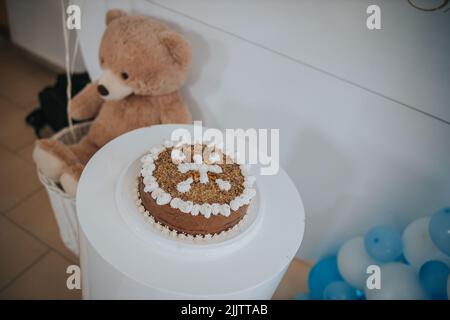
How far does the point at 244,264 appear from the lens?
0.93m

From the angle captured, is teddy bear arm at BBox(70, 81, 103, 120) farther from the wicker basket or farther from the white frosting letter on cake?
the white frosting letter on cake

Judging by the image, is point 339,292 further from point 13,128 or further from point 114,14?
point 13,128

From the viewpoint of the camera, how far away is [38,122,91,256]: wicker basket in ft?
4.20

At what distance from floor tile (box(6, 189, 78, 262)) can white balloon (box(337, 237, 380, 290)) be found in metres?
0.98

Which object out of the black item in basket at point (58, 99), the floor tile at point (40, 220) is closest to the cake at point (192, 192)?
the floor tile at point (40, 220)

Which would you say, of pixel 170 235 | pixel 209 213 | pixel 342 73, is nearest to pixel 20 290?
pixel 170 235

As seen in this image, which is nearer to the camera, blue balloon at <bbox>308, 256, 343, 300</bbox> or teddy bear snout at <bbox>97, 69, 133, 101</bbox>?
teddy bear snout at <bbox>97, 69, 133, 101</bbox>

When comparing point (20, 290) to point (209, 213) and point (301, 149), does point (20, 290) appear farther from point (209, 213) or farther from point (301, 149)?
point (301, 149)

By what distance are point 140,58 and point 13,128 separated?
1.08 meters

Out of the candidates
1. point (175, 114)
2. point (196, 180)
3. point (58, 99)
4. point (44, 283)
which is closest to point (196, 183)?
point (196, 180)

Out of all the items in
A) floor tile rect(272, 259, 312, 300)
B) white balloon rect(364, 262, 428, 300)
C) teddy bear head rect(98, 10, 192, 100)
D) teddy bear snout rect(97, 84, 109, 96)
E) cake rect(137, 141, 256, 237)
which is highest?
teddy bear head rect(98, 10, 192, 100)

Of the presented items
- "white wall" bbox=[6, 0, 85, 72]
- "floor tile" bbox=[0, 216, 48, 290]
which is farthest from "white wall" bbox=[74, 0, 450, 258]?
"floor tile" bbox=[0, 216, 48, 290]

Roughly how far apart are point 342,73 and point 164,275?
29.7 inches

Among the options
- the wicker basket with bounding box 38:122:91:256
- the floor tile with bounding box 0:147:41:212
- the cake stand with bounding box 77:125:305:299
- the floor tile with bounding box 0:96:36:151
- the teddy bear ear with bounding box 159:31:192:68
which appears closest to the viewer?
the cake stand with bounding box 77:125:305:299
